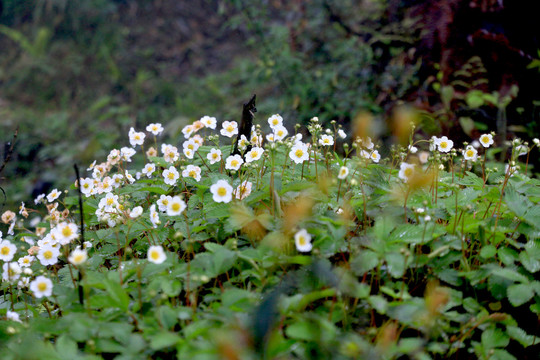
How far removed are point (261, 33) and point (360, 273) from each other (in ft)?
10.2

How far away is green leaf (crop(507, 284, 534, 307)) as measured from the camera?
1.06 metres

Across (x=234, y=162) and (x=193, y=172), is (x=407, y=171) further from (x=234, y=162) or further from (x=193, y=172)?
(x=193, y=172)

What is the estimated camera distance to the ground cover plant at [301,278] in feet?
3.15

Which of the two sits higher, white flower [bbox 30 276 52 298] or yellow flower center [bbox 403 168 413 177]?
white flower [bbox 30 276 52 298]

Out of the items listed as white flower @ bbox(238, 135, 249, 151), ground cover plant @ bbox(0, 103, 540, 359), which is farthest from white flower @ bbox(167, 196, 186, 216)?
white flower @ bbox(238, 135, 249, 151)

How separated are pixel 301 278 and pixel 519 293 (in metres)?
0.48

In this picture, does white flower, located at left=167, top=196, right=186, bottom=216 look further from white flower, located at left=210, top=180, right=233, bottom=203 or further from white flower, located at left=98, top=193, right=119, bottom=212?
white flower, located at left=98, top=193, right=119, bottom=212

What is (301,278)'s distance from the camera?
1.12m

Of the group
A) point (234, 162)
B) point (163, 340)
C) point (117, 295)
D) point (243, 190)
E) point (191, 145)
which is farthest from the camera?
point (191, 145)

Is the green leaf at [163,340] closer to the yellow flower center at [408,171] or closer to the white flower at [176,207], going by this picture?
the white flower at [176,207]

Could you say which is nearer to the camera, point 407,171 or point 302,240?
point 302,240

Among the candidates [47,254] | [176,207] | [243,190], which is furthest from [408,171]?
[47,254]

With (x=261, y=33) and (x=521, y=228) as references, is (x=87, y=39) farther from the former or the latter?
(x=521, y=228)

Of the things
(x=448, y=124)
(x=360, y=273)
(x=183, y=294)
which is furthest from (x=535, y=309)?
(x=448, y=124)
